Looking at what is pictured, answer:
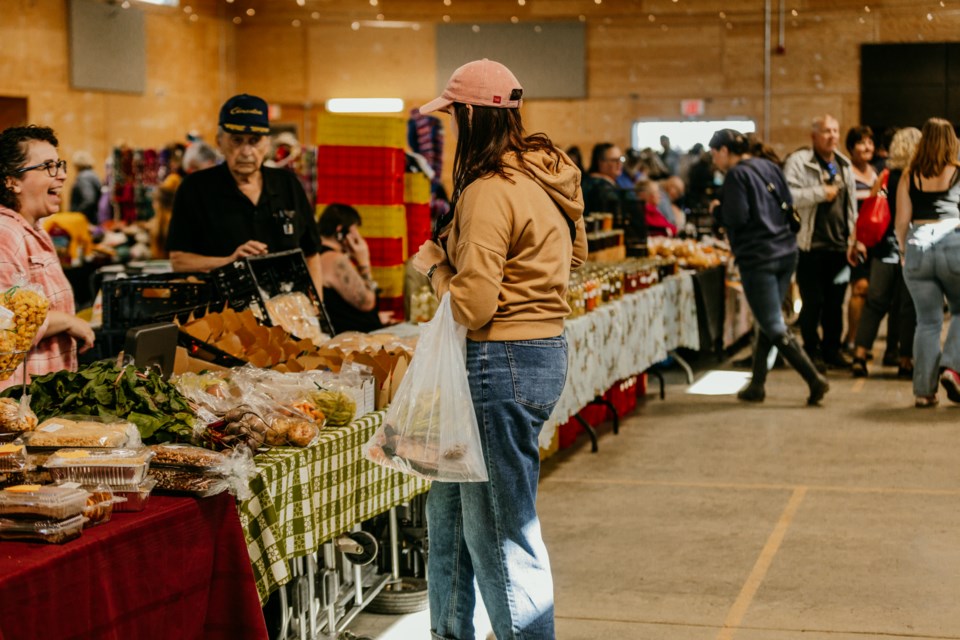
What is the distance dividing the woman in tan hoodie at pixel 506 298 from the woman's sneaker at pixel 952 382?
5.11m

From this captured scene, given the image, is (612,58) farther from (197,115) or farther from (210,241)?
(210,241)

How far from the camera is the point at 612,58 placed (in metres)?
18.4

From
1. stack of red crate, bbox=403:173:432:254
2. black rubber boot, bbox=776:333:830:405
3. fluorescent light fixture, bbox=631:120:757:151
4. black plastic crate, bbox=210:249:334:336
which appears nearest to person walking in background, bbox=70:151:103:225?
stack of red crate, bbox=403:173:432:254

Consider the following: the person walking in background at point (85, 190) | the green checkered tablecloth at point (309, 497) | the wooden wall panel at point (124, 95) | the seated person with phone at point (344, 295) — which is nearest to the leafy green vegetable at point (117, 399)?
the green checkered tablecloth at point (309, 497)

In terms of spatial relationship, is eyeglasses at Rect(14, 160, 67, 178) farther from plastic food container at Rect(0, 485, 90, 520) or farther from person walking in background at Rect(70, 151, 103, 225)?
person walking in background at Rect(70, 151, 103, 225)

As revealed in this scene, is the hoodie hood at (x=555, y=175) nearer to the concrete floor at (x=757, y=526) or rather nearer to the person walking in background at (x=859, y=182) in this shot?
Result: the concrete floor at (x=757, y=526)

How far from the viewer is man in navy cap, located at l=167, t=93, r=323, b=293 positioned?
4.87 m

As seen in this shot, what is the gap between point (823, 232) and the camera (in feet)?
29.0

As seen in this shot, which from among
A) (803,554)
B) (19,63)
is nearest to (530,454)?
(803,554)

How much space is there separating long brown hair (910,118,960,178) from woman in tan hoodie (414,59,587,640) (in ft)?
15.5

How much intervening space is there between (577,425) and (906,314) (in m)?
2.86

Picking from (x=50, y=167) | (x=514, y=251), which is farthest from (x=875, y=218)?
(x=50, y=167)

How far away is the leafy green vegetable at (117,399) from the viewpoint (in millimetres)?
2963

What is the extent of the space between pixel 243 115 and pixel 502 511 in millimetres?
2270
